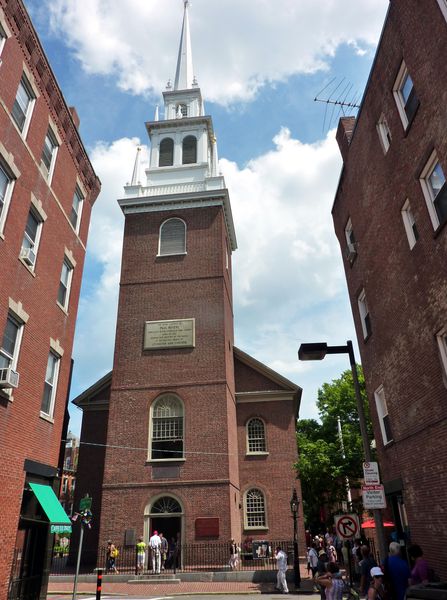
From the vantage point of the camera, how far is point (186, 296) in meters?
28.5

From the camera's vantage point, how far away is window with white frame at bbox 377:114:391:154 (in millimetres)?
13000

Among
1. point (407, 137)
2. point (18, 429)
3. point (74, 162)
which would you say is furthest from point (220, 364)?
point (407, 137)

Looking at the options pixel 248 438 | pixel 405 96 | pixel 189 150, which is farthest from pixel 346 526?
pixel 189 150

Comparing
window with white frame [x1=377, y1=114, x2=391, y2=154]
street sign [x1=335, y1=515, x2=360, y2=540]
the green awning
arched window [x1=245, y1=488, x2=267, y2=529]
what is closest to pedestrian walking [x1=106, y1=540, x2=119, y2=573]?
arched window [x1=245, y1=488, x2=267, y2=529]

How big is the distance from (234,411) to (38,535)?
17.4 m

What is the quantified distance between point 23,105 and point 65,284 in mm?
5451

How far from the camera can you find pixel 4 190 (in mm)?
11641

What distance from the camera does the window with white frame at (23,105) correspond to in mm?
12442

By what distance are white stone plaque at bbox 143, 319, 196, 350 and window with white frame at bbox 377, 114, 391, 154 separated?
16.6m

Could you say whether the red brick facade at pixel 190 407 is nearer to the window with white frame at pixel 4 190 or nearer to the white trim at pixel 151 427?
the white trim at pixel 151 427

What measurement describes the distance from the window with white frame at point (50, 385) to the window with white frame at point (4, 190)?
14.4 feet

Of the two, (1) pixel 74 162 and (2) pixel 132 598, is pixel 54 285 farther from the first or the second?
Answer: (2) pixel 132 598

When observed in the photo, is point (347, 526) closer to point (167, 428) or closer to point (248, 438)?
point (167, 428)

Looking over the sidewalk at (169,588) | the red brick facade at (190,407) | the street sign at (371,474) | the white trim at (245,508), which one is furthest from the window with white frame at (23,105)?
the white trim at (245,508)
